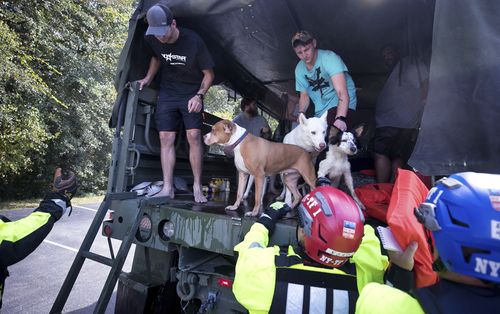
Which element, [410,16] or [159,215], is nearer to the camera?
[159,215]

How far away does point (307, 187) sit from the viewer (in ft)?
11.8

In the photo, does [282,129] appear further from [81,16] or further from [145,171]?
[81,16]

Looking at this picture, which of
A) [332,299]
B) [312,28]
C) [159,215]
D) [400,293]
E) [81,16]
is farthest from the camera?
[81,16]

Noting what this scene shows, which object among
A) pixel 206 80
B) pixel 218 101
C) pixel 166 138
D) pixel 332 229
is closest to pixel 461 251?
pixel 332 229

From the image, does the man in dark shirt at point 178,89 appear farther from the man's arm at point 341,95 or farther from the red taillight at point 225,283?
the man's arm at point 341,95

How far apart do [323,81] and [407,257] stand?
236 cm

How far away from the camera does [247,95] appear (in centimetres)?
598

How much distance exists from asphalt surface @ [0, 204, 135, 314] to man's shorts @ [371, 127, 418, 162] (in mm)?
3798

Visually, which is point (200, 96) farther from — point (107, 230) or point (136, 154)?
point (107, 230)

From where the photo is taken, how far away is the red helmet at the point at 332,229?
58.6 inches

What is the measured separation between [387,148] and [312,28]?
6.83 ft

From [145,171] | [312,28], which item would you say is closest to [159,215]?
[145,171]

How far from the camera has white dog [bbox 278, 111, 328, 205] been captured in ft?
10.2

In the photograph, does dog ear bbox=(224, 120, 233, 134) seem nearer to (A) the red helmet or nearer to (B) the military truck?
(B) the military truck
